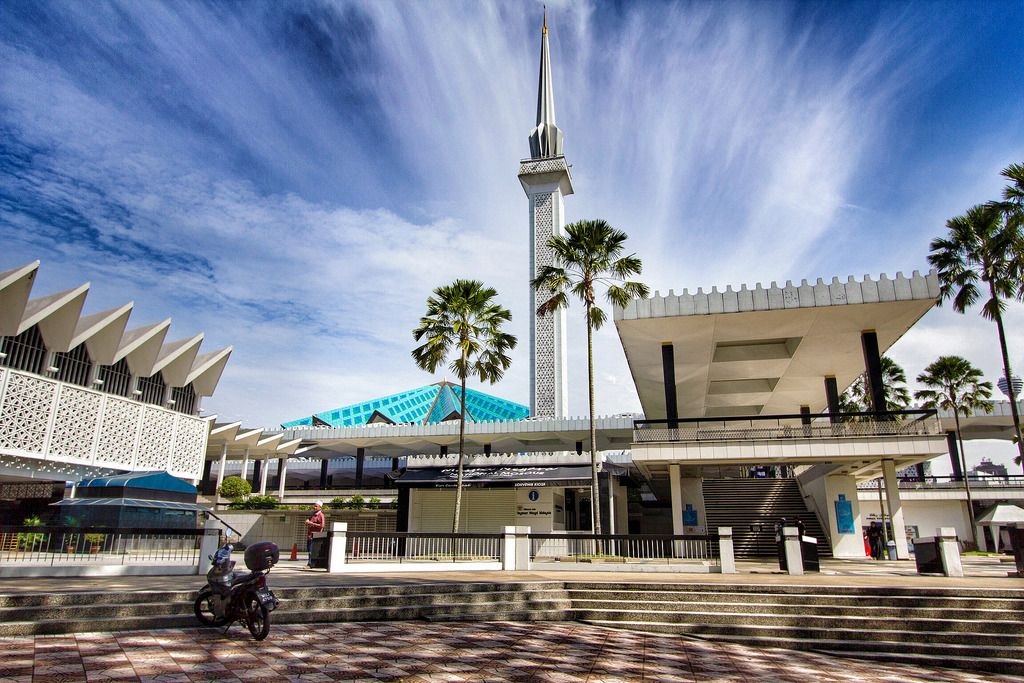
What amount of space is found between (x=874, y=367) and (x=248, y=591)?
20718mm

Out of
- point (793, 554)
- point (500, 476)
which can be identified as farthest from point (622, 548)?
point (500, 476)

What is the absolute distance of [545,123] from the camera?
7119cm

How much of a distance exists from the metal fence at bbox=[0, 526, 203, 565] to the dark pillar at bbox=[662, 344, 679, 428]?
14164mm

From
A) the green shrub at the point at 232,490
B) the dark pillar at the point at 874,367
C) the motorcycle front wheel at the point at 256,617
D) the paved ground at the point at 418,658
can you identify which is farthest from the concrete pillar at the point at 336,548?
the green shrub at the point at 232,490

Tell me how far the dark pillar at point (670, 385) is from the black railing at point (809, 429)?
19.7 inches

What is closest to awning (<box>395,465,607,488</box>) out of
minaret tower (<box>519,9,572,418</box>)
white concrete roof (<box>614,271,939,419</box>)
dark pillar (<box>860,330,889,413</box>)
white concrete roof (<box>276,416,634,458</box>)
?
white concrete roof (<box>614,271,939,419</box>)

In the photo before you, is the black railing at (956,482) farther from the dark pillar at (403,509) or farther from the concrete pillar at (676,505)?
the dark pillar at (403,509)

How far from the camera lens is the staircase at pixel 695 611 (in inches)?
308

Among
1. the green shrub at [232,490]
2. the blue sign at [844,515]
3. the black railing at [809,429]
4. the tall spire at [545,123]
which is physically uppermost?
the tall spire at [545,123]

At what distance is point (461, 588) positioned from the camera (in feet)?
34.6

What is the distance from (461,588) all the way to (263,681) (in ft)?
17.6

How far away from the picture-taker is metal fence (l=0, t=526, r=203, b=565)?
1193 cm

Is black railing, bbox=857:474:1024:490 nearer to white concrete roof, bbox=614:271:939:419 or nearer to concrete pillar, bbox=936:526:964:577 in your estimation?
white concrete roof, bbox=614:271:939:419

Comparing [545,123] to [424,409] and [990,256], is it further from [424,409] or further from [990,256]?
[990,256]
